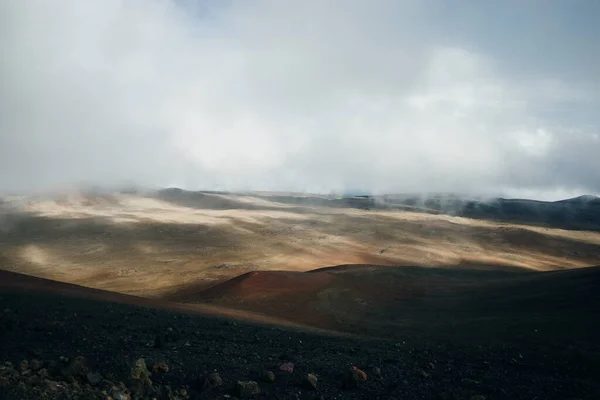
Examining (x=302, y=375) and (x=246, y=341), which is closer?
(x=302, y=375)

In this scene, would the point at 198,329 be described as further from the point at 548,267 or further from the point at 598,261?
the point at 598,261

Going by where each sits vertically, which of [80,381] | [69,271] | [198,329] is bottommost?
[69,271]

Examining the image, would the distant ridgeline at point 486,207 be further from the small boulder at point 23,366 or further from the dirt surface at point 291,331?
the small boulder at point 23,366

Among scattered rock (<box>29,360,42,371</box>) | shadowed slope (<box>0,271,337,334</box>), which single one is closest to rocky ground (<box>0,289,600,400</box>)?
scattered rock (<box>29,360,42,371</box>)

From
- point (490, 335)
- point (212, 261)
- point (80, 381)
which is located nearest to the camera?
point (80, 381)

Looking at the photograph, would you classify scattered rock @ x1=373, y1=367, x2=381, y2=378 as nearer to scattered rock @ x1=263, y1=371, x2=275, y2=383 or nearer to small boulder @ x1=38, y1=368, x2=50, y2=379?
scattered rock @ x1=263, y1=371, x2=275, y2=383

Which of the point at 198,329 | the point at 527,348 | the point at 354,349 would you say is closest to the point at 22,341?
the point at 198,329
